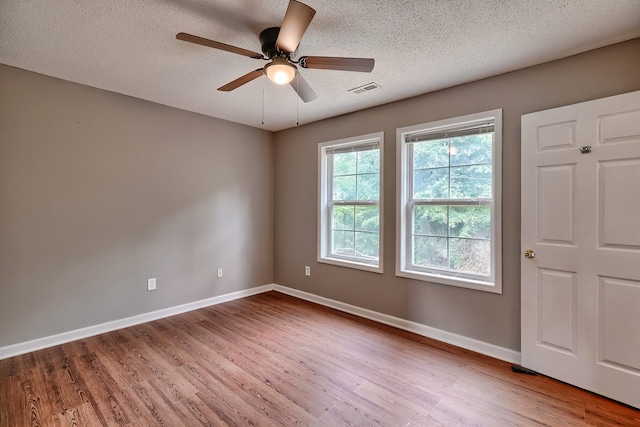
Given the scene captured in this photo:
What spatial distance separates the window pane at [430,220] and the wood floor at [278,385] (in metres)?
1.07

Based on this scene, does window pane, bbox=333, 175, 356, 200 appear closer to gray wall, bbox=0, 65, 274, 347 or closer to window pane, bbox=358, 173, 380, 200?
window pane, bbox=358, 173, 380, 200

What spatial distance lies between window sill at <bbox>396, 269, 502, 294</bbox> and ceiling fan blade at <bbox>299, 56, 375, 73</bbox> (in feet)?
6.67

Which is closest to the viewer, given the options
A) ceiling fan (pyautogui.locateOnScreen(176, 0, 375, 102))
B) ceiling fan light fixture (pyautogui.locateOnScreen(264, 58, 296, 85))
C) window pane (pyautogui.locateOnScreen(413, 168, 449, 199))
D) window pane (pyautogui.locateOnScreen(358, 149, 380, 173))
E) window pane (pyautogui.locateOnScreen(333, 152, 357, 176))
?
ceiling fan (pyautogui.locateOnScreen(176, 0, 375, 102))

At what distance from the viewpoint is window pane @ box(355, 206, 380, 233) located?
352 cm

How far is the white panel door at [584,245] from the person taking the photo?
1.92 meters

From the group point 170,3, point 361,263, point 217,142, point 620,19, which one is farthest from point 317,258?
point 620,19

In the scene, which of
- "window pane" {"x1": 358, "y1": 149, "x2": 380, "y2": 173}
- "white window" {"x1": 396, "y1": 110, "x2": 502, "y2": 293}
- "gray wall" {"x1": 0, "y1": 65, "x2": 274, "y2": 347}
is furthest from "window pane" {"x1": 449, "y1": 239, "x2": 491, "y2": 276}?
"gray wall" {"x1": 0, "y1": 65, "x2": 274, "y2": 347}

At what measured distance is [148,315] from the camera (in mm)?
3301

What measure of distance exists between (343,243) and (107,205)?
2.69m

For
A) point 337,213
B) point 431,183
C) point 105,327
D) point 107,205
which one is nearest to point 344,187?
point 337,213

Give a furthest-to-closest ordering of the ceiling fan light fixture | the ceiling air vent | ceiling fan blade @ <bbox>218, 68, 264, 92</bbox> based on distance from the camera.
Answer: the ceiling air vent
ceiling fan blade @ <bbox>218, 68, 264, 92</bbox>
the ceiling fan light fixture

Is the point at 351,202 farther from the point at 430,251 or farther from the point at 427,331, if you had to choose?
→ the point at 427,331

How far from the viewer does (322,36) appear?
2.04m

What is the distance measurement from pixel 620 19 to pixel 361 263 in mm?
2861
